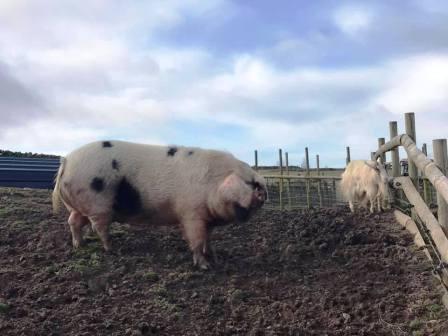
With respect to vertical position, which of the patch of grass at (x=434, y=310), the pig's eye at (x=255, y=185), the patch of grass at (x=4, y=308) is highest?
the pig's eye at (x=255, y=185)

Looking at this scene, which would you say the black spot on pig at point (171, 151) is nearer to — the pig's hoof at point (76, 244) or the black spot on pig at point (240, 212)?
the black spot on pig at point (240, 212)

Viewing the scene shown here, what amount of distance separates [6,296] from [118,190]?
1967mm

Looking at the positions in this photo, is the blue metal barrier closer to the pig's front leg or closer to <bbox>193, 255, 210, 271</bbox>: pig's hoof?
the pig's front leg

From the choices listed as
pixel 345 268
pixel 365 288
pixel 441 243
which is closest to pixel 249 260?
pixel 345 268

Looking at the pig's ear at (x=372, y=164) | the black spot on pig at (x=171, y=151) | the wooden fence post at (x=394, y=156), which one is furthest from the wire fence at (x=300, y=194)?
the black spot on pig at (x=171, y=151)

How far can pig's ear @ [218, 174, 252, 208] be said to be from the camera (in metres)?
6.80

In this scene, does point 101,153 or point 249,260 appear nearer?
point 249,260

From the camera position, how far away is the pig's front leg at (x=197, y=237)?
265 inches

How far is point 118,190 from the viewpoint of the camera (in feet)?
23.6

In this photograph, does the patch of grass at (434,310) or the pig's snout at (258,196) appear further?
the pig's snout at (258,196)

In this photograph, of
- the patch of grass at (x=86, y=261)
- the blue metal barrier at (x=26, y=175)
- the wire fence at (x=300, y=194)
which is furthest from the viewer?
the wire fence at (x=300, y=194)

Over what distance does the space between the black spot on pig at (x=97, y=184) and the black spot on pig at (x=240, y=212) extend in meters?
1.74

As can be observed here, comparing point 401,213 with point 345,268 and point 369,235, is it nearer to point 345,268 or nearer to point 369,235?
point 369,235

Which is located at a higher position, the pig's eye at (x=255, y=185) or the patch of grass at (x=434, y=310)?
the pig's eye at (x=255, y=185)
